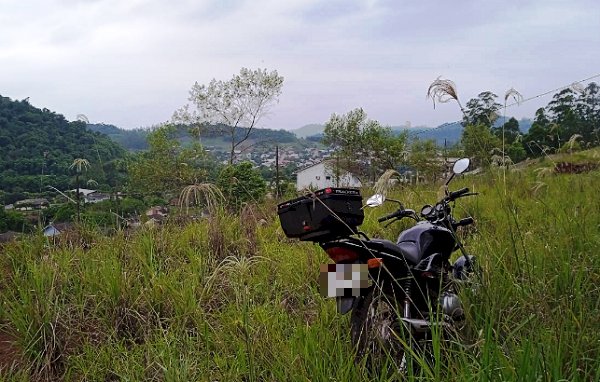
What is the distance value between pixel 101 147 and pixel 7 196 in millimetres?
1232

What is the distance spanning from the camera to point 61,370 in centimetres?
294

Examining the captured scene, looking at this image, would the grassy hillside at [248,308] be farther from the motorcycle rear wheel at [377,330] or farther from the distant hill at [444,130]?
the distant hill at [444,130]

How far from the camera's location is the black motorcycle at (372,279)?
211 cm

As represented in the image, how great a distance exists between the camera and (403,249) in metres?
2.44

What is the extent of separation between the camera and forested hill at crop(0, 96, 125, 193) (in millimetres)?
5172

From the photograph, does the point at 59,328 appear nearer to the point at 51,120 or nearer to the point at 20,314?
the point at 20,314

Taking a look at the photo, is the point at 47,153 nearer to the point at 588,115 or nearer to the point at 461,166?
the point at 461,166

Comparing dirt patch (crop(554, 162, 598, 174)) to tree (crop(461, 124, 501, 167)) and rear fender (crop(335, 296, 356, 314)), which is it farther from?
rear fender (crop(335, 296, 356, 314))

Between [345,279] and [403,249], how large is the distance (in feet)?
1.32

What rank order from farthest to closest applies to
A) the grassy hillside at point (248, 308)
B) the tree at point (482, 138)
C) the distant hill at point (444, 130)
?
the distant hill at point (444, 130) → the tree at point (482, 138) → the grassy hillside at point (248, 308)

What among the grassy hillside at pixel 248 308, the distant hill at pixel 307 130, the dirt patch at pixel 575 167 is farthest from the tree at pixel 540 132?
the distant hill at pixel 307 130

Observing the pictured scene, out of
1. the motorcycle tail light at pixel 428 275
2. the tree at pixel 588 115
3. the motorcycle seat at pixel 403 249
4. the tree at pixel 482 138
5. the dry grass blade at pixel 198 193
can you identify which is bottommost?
the motorcycle tail light at pixel 428 275

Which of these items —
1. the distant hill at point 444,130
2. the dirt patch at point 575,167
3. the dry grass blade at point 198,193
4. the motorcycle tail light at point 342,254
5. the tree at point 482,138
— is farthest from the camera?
the dirt patch at point 575,167

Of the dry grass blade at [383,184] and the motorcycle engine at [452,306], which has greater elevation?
the dry grass blade at [383,184]
